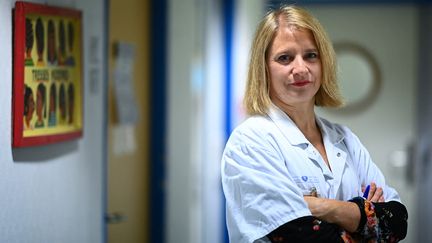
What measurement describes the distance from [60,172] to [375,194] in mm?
894

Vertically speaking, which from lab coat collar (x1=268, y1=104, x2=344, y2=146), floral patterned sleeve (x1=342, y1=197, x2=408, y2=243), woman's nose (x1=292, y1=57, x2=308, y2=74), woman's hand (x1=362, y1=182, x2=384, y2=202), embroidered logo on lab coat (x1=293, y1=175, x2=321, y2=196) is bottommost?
floral patterned sleeve (x1=342, y1=197, x2=408, y2=243)

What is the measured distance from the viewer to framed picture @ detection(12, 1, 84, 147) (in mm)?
1499

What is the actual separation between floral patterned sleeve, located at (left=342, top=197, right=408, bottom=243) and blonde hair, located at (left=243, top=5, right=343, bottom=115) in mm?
306

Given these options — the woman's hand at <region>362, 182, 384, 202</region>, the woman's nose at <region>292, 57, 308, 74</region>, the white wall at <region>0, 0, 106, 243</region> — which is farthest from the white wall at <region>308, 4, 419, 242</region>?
the woman's nose at <region>292, 57, 308, 74</region>

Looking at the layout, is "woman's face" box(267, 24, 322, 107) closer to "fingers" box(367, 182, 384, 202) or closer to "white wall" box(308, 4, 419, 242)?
"fingers" box(367, 182, 384, 202)

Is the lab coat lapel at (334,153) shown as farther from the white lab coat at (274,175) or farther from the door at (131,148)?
the door at (131,148)

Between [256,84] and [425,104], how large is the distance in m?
2.44

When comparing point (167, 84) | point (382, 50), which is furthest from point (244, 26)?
point (382, 50)

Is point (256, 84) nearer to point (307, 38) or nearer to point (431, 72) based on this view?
point (307, 38)

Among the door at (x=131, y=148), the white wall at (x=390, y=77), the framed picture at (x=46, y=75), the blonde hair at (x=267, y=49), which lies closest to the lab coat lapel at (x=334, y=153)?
the blonde hair at (x=267, y=49)

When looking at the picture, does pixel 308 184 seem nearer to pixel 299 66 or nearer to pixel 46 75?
pixel 299 66

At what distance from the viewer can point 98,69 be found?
207 centimetres

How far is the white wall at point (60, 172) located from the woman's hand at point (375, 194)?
87cm

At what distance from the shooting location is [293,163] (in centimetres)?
139
